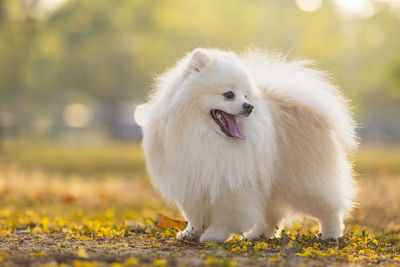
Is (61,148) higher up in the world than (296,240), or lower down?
higher up

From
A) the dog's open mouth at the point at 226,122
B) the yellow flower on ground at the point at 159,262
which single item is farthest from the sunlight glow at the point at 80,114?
the yellow flower on ground at the point at 159,262

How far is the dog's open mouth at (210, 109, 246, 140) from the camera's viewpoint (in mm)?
4805

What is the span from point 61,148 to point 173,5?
10.3 m

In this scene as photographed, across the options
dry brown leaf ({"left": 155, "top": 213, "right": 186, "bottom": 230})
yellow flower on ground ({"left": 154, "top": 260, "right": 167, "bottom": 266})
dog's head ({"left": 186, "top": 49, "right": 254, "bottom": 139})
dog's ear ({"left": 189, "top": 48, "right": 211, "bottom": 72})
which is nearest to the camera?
yellow flower on ground ({"left": 154, "top": 260, "right": 167, "bottom": 266})

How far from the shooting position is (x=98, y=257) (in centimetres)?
402

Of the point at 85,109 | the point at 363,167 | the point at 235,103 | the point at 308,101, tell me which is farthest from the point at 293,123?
the point at 85,109

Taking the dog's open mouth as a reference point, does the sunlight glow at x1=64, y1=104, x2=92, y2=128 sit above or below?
above

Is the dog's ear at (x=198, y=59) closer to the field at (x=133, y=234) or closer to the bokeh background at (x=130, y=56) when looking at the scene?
the field at (x=133, y=234)

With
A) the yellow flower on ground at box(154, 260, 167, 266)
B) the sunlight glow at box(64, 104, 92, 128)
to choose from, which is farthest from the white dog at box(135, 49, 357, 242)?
the sunlight glow at box(64, 104, 92, 128)

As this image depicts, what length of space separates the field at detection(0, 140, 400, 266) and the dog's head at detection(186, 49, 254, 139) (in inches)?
42.7

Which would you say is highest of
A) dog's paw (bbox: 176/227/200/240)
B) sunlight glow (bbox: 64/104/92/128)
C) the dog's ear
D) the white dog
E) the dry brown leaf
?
sunlight glow (bbox: 64/104/92/128)

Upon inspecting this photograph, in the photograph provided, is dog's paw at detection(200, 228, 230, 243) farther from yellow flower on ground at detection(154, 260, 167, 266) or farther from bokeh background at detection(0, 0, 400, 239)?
bokeh background at detection(0, 0, 400, 239)

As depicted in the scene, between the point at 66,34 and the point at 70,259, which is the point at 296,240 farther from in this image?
the point at 66,34

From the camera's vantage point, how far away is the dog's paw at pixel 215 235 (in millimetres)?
4945
